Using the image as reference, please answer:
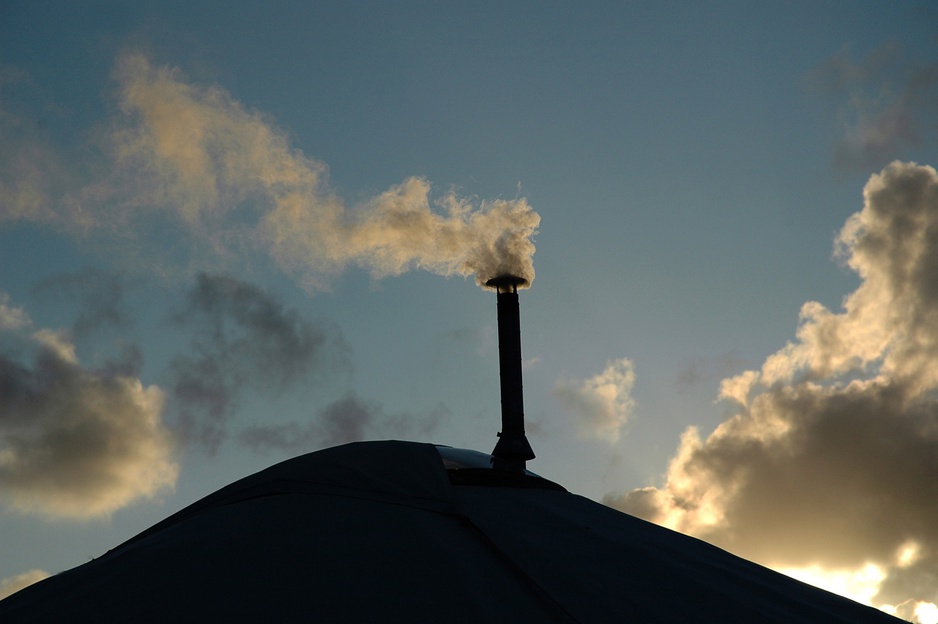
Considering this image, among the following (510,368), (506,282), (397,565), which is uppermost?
(506,282)

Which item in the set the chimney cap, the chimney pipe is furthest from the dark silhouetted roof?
the chimney cap

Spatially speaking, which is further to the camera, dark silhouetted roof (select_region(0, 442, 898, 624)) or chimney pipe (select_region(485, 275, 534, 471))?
chimney pipe (select_region(485, 275, 534, 471))

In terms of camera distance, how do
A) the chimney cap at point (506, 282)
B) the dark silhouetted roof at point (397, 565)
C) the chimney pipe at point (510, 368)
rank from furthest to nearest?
the chimney cap at point (506, 282) < the chimney pipe at point (510, 368) < the dark silhouetted roof at point (397, 565)

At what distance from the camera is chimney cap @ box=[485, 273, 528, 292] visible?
9.62m

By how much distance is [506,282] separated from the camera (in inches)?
388

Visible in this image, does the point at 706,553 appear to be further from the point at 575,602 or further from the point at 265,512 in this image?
the point at 265,512

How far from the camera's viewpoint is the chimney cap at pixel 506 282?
31.6 ft

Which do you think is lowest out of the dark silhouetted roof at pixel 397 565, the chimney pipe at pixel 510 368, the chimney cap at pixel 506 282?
the dark silhouetted roof at pixel 397 565

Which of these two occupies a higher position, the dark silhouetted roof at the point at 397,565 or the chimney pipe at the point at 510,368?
the chimney pipe at the point at 510,368

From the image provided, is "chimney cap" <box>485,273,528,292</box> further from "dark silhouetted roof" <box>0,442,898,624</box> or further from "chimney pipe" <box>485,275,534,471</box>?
"dark silhouetted roof" <box>0,442,898,624</box>

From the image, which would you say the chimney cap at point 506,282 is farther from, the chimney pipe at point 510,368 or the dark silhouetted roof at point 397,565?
the dark silhouetted roof at point 397,565

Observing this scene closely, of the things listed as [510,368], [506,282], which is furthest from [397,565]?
[506,282]

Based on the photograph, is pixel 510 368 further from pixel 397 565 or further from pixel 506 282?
pixel 397 565

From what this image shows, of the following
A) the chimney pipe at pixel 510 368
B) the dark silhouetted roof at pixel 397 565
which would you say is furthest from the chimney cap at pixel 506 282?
the dark silhouetted roof at pixel 397 565
